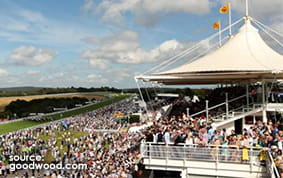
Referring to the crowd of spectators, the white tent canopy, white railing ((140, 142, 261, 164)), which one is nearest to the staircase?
white railing ((140, 142, 261, 164))

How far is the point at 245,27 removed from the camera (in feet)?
63.3

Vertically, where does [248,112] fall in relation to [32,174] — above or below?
above

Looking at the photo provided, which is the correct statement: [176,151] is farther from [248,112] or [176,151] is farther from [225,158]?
[248,112]

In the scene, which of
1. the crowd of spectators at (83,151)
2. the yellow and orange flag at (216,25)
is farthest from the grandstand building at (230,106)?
the yellow and orange flag at (216,25)

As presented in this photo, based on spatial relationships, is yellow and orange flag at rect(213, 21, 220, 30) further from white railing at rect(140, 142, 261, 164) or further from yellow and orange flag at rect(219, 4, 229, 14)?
white railing at rect(140, 142, 261, 164)

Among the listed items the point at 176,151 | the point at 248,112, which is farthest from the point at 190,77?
the point at 176,151

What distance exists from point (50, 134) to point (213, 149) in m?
37.2

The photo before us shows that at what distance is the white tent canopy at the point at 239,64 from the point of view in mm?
14672

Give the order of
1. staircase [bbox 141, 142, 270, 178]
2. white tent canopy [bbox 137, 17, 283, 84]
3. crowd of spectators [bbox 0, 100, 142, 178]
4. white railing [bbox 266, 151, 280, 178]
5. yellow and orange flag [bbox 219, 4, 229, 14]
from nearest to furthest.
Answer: white railing [bbox 266, 151, 280, 178] → staircase [bbox 141, 142, 270, 178] → white tent canopy [bbox 137, 17, 283, 84] → crowd of spectators [bbox 0, 100, 142, 178] → yellow and orange flag [bbox 219, 4, 229, 14]

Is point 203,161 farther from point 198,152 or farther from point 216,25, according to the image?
point 216,25

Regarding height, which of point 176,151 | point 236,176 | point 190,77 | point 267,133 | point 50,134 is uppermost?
point 190,77

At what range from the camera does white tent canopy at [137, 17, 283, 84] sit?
14.7m

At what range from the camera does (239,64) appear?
1528cm

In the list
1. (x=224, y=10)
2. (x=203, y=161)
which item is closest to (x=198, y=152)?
(x=203, y=161)
